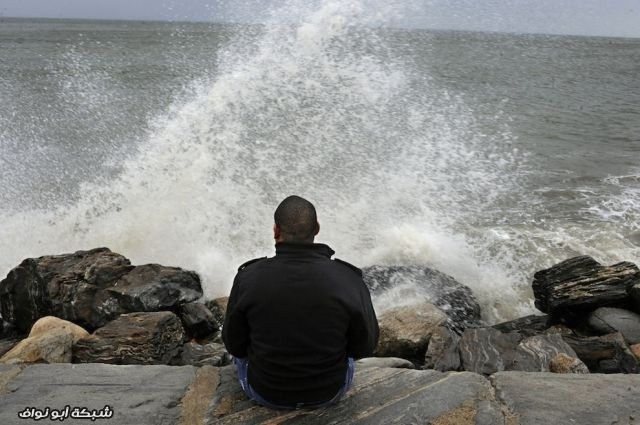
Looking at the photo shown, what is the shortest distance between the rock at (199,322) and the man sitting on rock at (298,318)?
2785 millimetres

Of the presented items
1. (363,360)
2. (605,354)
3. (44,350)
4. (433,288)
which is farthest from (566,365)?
(44,350)

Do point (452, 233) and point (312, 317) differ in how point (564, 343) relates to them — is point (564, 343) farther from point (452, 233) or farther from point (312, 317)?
point (452, 233)

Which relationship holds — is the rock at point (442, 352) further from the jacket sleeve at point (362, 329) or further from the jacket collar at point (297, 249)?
the jacket collar at point (297, 249)

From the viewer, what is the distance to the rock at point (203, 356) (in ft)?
15.3

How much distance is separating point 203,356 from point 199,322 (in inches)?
44.9

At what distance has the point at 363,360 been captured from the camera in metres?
4.47

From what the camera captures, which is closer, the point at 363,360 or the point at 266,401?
the point at 266,401

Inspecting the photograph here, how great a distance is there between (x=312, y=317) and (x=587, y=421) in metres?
1.79

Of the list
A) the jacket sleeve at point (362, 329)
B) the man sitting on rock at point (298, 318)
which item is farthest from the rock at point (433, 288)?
the man sitting on rock at point (298, 318)

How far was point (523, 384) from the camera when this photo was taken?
3.62 meters

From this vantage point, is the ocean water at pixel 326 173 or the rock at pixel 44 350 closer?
the rock at pixel 44 350

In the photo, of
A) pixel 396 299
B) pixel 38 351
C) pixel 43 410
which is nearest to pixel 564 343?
pixel 396 299

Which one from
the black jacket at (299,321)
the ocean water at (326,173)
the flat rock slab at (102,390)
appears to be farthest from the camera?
the ocean water at (326,173)

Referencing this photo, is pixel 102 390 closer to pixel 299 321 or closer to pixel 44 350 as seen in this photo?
pixel 44 350
